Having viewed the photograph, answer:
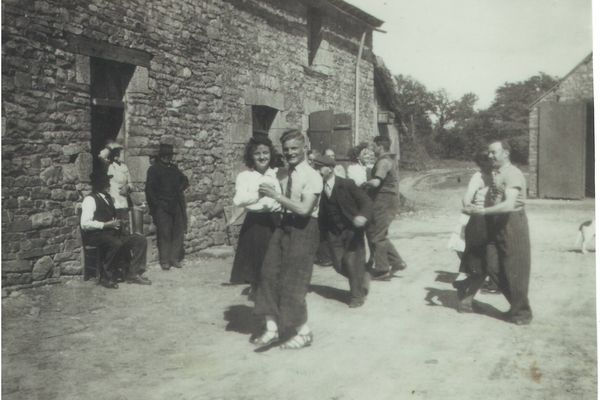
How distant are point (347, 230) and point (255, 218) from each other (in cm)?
121

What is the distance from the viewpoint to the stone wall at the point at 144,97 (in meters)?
5.66

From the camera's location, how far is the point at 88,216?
5.95m

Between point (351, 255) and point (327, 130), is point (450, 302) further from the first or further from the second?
point (327, 130)

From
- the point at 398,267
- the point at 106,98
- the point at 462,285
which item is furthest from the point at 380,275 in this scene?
the point at 106,98

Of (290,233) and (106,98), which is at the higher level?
(106,98)

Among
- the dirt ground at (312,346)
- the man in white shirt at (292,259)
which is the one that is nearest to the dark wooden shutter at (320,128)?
the dirt ground at (312,346)

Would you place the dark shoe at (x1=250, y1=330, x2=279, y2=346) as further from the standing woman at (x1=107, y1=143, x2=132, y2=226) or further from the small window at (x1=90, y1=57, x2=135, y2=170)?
the small window at (x1=90, y1=57, x2=135, y2=170)

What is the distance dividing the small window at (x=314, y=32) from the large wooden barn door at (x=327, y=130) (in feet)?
4.41

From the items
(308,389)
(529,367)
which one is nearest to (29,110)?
(308,389)

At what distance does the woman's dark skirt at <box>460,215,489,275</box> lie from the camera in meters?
4.90

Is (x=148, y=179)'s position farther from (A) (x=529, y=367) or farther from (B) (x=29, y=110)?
(A) (x=529, y=367)

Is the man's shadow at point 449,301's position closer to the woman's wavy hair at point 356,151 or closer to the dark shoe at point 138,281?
the woman's wavy hair at point 356,151

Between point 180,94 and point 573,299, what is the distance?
17.9 ft

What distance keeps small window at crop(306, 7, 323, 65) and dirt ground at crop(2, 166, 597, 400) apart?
6.50 m
